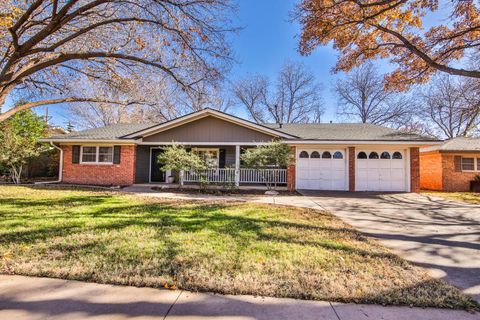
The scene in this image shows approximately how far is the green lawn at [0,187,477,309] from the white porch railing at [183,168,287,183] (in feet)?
24.5

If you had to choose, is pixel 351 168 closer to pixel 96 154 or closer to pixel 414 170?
pixel 414 170

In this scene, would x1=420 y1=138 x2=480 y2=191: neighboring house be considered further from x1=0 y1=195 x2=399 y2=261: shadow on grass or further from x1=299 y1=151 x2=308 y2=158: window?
x1=0 y1=195 x2=399 y2=261: shadow on grass

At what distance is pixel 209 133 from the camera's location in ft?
47.0

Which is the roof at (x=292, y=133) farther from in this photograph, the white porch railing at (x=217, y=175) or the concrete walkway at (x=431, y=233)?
the concrete walkway at (x=431, y=233)

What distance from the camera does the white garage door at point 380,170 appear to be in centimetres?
1356

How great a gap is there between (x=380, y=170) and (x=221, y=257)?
1268 centimetres

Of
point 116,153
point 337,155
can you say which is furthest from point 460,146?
point 116,153

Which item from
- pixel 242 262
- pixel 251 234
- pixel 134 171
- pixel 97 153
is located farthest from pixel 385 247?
pixel 97 153

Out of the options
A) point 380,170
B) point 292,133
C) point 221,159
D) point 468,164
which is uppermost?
point 292,133

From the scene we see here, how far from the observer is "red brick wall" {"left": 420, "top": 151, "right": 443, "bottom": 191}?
16312mm

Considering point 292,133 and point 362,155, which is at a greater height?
point 292,133

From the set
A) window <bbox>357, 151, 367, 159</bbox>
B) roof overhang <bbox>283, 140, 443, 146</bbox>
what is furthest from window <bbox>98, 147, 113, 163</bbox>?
window <bbox>357, 151, 367, 159</bbox>

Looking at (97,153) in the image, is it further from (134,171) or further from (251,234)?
(251,234)

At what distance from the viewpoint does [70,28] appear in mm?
8852
